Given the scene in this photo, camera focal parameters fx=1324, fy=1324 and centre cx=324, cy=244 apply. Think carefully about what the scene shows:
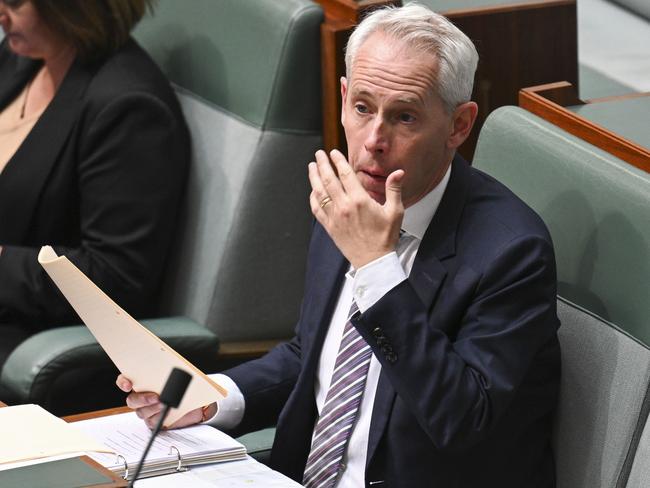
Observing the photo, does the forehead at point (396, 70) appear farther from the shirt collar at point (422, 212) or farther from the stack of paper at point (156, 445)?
the stack of paper at point (156, 445)

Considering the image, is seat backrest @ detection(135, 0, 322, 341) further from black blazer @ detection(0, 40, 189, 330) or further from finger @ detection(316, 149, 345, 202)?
finger @ detection(316, 149, 345, 202)

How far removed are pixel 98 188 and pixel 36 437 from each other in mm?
725

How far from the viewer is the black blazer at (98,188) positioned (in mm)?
1978

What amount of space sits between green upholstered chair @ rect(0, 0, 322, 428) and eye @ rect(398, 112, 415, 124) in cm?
58

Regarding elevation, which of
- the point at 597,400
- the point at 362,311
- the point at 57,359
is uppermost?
the point at 362,311

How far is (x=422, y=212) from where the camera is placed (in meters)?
1.43

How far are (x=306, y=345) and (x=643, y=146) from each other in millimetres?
441

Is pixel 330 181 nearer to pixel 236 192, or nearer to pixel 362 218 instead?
pixel 362 218

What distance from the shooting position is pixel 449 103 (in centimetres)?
139

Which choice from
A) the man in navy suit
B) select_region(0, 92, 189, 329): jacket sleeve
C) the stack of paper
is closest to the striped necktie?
the man in navy suit

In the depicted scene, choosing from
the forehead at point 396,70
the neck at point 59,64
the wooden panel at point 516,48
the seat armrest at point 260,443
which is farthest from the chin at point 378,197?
the neck at point 59,64

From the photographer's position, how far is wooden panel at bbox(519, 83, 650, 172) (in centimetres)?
145

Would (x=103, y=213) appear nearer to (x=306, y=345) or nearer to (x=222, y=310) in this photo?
(x=222, y=310)

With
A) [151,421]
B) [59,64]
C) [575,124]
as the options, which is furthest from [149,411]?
[59,64]
